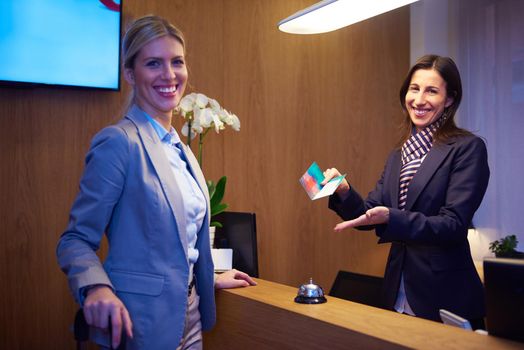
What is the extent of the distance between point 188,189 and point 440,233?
894 millimetres

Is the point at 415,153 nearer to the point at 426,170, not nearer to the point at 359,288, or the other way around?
the point at 426,170

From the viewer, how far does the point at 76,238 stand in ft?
4.34

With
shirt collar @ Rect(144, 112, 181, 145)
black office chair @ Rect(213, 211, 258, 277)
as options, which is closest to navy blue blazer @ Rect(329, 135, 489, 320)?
black office chair @ Rect(213, 211, 258, 277)

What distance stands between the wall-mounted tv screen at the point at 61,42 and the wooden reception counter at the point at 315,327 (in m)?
1.28

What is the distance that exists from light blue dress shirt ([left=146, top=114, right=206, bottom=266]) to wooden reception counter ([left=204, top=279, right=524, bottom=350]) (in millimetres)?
347

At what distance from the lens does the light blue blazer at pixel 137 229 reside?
135cm

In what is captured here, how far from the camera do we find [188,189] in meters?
1.57

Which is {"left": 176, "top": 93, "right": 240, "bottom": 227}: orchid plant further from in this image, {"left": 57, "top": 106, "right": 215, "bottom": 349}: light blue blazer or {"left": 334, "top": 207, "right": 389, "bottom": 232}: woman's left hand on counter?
{"left": 57, "top": 106, "right": 215, "bottom": 349}: light blue blazer

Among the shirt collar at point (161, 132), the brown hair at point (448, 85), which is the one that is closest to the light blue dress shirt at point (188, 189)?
the shirt collar at point (161, 132)

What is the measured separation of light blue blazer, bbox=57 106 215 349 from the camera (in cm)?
135

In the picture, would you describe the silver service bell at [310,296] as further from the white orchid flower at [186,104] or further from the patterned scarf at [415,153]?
the white orchid flower at [186,104]

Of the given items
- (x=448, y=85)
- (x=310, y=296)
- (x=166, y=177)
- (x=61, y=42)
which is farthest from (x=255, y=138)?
(x=166, y=177)

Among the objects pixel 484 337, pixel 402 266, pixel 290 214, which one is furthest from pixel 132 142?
pixel 290 214

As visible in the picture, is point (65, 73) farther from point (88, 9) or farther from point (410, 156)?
point (410, 156)
